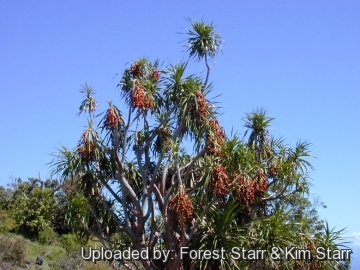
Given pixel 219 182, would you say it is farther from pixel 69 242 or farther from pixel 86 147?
pixel 69 242

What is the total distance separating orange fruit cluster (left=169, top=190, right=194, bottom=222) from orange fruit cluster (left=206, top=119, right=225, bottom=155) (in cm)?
114

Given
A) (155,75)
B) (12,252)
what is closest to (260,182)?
(155,75)

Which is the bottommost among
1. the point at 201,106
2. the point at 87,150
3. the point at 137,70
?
the point at 87,150

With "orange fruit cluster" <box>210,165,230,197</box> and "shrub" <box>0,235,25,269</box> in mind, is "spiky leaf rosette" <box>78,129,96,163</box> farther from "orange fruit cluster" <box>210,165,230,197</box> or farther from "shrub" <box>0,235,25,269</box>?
"shrub" <box>0,235,25,269</box>

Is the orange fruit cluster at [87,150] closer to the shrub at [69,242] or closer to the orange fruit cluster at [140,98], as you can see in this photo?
the orange fruit cluster at [140,98]

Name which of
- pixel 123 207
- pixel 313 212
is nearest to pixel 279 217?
pixel 123 207

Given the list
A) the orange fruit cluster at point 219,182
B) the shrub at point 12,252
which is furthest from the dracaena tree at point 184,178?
the shrub at point 12,252

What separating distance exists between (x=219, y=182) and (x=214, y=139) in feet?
3.69

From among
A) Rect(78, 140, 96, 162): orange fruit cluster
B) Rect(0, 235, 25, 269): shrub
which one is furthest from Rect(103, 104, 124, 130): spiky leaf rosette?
Rect(0, 235, 25, 269): shrub

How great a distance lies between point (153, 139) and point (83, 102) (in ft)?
5.81

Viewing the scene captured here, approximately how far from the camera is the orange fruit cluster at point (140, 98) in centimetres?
1101

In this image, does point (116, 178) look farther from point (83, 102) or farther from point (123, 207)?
point (83, 102)

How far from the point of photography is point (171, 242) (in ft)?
36.9

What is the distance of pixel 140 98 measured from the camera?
36.1ft
